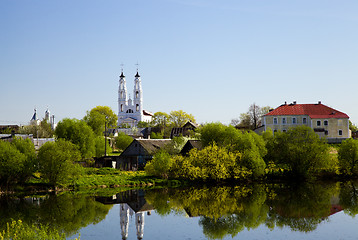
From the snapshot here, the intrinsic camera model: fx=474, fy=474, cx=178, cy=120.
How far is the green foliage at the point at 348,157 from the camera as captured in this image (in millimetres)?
49156

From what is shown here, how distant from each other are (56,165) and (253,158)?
18193 millimetres

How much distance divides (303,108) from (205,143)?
32.1m

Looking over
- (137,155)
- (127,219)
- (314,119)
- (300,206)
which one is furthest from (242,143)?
(314,119)

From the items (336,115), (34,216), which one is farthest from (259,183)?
(336,115)

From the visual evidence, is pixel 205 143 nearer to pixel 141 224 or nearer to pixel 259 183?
pixel 259 183

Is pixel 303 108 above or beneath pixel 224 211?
above

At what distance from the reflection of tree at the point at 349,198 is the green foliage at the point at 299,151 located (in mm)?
4262

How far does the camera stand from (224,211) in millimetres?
30328

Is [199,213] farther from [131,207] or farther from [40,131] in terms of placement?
[40,131]

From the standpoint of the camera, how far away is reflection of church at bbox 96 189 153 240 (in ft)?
86.8

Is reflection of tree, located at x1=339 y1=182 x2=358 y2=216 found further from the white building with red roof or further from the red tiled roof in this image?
the red tiled roof

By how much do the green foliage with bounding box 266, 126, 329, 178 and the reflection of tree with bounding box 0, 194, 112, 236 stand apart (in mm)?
22150

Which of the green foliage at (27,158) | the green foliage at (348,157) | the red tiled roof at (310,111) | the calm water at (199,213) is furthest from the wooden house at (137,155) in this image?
the red tiled roof at (310,111)

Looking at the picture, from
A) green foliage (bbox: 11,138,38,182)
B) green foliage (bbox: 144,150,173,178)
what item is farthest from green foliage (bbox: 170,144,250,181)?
green foliage (bbox: 11,138,38,182)
